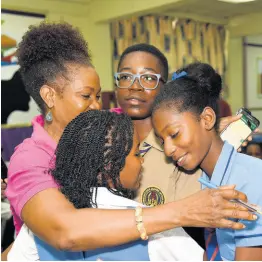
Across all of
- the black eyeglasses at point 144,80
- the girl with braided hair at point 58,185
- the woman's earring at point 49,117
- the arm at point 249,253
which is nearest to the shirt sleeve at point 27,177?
the girl with braided hair at point 58,185

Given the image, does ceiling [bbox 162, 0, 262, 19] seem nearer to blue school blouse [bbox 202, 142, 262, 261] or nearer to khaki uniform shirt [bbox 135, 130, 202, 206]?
khaki uniform shirt [bbox 135, 130, 202, 206]

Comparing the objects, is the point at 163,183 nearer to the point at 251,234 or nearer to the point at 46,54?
the point at 251,234

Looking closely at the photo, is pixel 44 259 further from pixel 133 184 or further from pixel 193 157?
pixel 193 157

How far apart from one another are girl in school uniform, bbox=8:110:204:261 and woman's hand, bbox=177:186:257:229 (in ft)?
0.45

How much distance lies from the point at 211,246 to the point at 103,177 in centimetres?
70

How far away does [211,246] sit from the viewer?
147 cm

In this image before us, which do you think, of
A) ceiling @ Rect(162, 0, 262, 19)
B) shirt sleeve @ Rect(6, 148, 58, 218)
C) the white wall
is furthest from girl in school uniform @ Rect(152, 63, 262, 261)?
the white wall

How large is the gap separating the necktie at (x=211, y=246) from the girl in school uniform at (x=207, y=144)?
0.20 m

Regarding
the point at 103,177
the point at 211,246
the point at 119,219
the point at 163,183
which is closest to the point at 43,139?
the point at 103,177

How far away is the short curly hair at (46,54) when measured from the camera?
51.1 inches

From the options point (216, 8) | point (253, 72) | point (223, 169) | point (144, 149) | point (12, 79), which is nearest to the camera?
point (223, 169)

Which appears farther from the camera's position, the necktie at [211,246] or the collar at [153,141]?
the collar at [153,141]

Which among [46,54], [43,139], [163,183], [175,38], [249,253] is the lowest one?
[249,253]

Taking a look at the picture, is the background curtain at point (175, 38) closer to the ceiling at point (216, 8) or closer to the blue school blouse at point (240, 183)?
the ceiling at point (216, 8)
